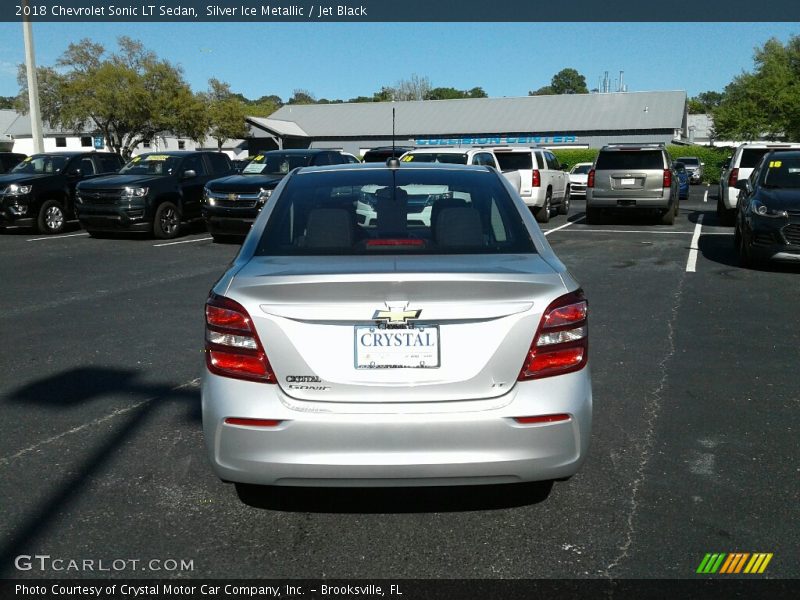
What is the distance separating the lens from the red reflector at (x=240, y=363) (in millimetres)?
3248

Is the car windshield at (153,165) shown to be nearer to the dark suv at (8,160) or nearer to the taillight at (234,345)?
the dark suv at (8,160)

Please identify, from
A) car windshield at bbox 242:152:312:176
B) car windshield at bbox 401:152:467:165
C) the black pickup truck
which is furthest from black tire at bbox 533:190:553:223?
the black pickup truck

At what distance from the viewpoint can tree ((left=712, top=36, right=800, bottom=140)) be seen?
2195 inches

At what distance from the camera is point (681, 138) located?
210ft

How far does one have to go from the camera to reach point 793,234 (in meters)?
11.0

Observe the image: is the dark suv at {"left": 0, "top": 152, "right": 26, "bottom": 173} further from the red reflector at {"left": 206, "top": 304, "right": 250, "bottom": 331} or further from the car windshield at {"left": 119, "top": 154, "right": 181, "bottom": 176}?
the red reflector at {"left": 206, "top": 304, "right": 250, "bottom": 331}

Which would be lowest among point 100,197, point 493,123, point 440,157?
point 100,197

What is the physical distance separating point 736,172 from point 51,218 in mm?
15279

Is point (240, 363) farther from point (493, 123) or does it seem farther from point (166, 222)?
point (493, 123)

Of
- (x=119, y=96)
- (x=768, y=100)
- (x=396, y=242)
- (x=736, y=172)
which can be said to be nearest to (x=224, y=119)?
A: (x=119, y=96)

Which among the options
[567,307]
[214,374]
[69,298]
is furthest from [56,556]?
[69,298]

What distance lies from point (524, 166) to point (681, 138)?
1884 inches

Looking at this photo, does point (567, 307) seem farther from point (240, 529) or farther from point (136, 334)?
point (136, 334)

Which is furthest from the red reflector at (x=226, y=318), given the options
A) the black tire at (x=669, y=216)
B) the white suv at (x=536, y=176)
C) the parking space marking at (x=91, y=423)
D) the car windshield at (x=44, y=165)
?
the black tire at (x=669, y=216)
